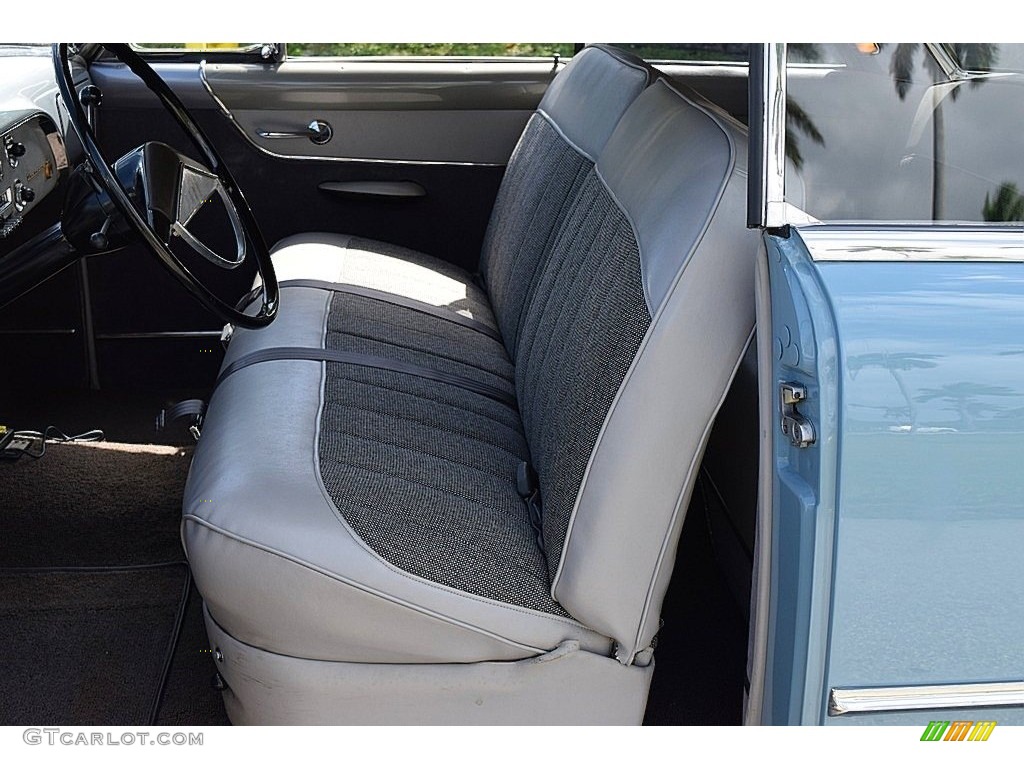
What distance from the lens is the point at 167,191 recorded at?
67.7 inches

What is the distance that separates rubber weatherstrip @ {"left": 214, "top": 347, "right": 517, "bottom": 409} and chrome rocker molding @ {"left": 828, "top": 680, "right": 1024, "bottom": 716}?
2.93 feet

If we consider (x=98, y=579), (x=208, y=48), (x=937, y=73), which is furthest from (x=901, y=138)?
(x=208, y=48)

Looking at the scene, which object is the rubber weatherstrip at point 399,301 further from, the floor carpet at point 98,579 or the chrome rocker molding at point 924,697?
the chrome rocker molding at point 924,697

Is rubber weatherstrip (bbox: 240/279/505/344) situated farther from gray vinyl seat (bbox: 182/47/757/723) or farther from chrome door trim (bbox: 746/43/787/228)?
chrome door trim (bbox: 746/43/787/228)

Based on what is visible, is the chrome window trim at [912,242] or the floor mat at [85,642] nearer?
the chrome window trim at [912,242]

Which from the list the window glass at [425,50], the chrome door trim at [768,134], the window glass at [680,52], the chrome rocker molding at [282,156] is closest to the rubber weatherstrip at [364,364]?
the window glass at [680,52]

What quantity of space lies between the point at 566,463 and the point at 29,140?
1.24m

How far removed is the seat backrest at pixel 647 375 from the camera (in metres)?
1.28

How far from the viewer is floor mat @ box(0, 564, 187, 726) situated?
174 cm

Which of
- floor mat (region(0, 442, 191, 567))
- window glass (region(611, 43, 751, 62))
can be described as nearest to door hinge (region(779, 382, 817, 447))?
window glass (region(611, 43, 751, 62))

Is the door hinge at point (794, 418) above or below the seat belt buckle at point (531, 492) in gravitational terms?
above

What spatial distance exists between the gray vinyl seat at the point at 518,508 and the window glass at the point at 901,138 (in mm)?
A: 111

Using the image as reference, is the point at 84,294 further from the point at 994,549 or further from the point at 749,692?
the point at 994,549

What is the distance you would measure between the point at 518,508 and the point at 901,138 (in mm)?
711
